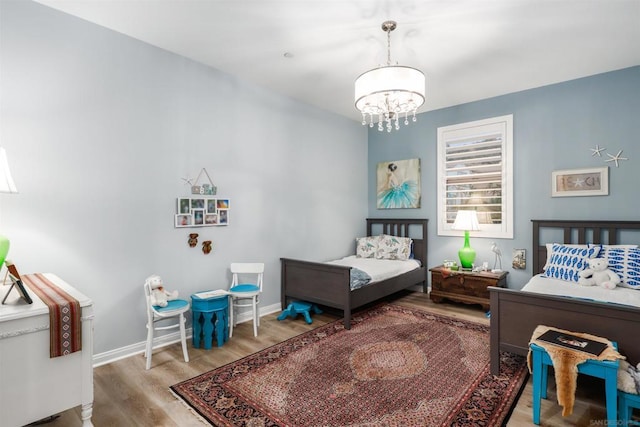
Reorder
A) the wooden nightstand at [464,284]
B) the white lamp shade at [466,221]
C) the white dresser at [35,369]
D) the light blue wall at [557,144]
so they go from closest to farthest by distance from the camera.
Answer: the white dresser at [35,369], the light blue wall at [557,144], the wooden nightstand at [464,284], the white lamp shade at [466,221]

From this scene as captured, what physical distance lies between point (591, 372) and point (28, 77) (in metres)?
4.04

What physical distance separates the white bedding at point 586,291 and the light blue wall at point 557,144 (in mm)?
1031

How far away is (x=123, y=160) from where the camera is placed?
2.80 m

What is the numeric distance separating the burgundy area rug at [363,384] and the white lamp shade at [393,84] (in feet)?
7.07

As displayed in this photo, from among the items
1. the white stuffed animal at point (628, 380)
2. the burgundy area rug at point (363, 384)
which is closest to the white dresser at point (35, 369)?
the burgundy area rug at point (363, 384)

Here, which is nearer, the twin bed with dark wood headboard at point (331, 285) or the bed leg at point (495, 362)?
the bed leg at point (495, 362)

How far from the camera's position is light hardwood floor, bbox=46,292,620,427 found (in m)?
1.95

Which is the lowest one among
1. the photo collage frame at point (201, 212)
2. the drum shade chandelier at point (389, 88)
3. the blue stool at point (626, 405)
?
the blue stool at point (626, 405)

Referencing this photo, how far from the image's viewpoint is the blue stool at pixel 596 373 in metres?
1.71

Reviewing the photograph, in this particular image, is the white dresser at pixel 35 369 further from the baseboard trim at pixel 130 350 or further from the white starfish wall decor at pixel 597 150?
the white starfish wall decor at pixel 597 150

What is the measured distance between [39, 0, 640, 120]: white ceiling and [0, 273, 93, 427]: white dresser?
2.17m

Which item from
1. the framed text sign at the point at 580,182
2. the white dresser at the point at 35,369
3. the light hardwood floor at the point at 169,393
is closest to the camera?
the white dresser at the point at 35,369

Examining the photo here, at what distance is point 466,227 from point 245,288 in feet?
9.40

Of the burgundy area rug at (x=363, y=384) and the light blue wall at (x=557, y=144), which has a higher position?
the light blue wall at (x=557, y=144)
